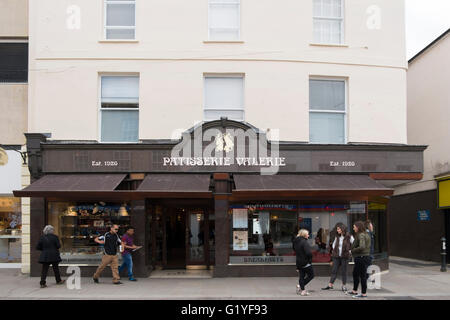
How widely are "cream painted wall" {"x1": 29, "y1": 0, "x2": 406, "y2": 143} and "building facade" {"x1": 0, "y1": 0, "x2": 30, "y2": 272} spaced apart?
1.21 meters

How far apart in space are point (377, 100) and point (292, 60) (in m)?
3.21

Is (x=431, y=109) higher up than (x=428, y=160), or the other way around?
(x=431, y=109)

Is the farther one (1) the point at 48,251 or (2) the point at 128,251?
(2) the point at 128,251

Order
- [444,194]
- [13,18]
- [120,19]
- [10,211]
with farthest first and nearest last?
[444,194], [13,18], [10,211], [120,19]

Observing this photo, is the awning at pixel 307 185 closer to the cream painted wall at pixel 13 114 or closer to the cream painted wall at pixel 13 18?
the cream painted wall at pixel 13 114

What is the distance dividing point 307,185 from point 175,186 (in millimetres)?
3978

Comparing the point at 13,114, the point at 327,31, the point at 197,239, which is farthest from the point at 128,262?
the point at 327,31

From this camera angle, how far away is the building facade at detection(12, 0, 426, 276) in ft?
45.0

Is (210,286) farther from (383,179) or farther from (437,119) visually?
(437,119)

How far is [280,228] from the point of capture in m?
14.0

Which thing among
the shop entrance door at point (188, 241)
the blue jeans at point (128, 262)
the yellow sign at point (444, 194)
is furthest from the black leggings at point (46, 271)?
the yellow sign at point (444, 194)

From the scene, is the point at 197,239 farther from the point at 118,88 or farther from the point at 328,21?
the point at 328,21

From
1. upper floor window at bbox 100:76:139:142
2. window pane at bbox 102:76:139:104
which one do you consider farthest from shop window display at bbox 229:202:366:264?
window pane at bbox 102:76:139:104

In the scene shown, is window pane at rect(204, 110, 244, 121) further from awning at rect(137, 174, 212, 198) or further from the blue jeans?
the blue jeans
